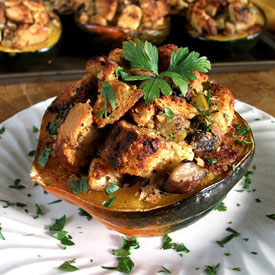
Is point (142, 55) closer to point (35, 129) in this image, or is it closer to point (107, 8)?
point (35, 129)

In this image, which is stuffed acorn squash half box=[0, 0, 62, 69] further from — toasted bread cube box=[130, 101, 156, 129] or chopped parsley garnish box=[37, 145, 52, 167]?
toasted bread cube box=[130, 101, 156, 129]

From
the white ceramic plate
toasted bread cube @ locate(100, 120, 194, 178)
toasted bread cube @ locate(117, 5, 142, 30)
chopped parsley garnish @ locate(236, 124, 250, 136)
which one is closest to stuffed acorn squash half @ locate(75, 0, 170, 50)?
toasted bread cube @ locate(117, 5, 142, 30)

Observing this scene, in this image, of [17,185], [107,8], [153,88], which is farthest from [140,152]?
[107,8]

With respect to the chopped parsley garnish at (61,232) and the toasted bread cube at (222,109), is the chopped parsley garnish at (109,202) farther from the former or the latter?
the toasted bread cube at (222,109)

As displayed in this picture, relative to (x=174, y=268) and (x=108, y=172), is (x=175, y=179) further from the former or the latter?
(x=174, y=268)

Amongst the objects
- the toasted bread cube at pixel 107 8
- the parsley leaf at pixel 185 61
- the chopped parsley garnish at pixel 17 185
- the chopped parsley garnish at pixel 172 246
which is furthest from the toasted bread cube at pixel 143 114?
the toasted bread cube at pixel 107 8

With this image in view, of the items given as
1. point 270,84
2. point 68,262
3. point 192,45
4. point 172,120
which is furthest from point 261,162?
point 192,45

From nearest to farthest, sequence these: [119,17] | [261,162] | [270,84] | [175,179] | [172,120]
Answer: [175,179]
[172,120]
[261,162]
[270,84]
[119,17]
